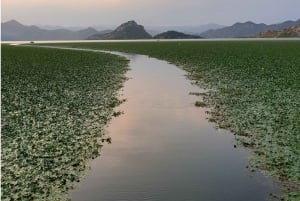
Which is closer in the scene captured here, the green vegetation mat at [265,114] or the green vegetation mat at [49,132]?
the green vegetation mat at [49,132]

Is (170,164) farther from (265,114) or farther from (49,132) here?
(265,114)

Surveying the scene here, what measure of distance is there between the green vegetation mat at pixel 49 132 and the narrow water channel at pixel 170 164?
868 mm

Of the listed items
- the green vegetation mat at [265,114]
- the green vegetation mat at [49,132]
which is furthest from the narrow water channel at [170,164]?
the green vegetation mat at [49,132]

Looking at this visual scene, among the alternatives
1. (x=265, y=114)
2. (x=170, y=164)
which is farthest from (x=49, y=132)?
(x=265, y=114)

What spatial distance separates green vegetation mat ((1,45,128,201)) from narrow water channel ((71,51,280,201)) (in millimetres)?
868

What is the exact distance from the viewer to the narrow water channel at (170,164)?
13.8m

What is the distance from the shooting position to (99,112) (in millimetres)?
27062

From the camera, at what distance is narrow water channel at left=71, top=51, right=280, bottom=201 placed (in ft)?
45.1

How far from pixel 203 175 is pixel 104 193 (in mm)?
3832

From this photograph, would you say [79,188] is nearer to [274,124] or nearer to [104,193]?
[104,193]

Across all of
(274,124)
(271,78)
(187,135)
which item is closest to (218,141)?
(187,135)

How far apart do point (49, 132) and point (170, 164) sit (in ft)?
25.1

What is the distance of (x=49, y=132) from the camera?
21.6 m

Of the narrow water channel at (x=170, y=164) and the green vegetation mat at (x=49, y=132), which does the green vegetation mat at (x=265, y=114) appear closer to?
the narrow water channel at (x=170, y=164)
